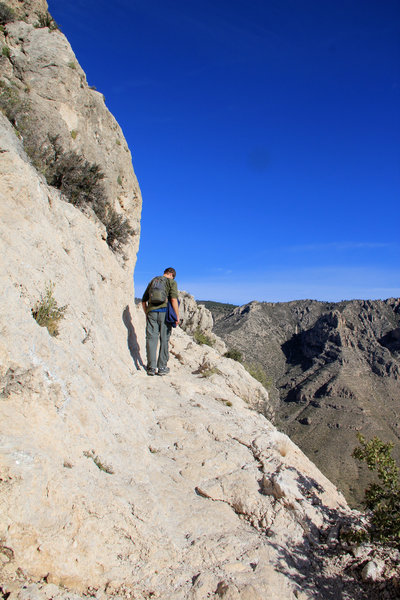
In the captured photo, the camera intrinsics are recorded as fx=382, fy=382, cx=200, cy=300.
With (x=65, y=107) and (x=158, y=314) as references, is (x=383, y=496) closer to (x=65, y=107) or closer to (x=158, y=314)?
(x=158, y=314)

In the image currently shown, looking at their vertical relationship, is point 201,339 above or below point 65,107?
below

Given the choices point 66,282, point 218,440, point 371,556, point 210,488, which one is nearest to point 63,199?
point 66,282

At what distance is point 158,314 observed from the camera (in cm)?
775

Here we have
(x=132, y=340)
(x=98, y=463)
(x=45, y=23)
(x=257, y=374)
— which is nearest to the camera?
(x=98, y=463)

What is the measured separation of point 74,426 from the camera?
360cm

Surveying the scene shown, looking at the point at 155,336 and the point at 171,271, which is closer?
the point at 155,336

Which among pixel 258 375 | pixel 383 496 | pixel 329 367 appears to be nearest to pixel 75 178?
pixel 383 496

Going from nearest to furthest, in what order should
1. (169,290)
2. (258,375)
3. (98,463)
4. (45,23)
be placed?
(98,463), (169,290), (45,23), (258,375)

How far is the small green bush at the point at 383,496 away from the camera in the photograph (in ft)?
12.2

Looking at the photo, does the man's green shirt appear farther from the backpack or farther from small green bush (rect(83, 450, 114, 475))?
small green bush (rect(83, 450, 114, 475))

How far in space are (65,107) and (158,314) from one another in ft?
20.2

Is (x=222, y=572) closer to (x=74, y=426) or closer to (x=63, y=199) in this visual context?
(x=74, y=426)

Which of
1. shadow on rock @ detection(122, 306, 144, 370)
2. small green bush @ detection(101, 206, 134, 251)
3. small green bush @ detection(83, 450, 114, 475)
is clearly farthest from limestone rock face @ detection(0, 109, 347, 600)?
small green bush @ detection(101, 206, 134, 251)

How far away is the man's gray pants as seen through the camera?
24.8ft
